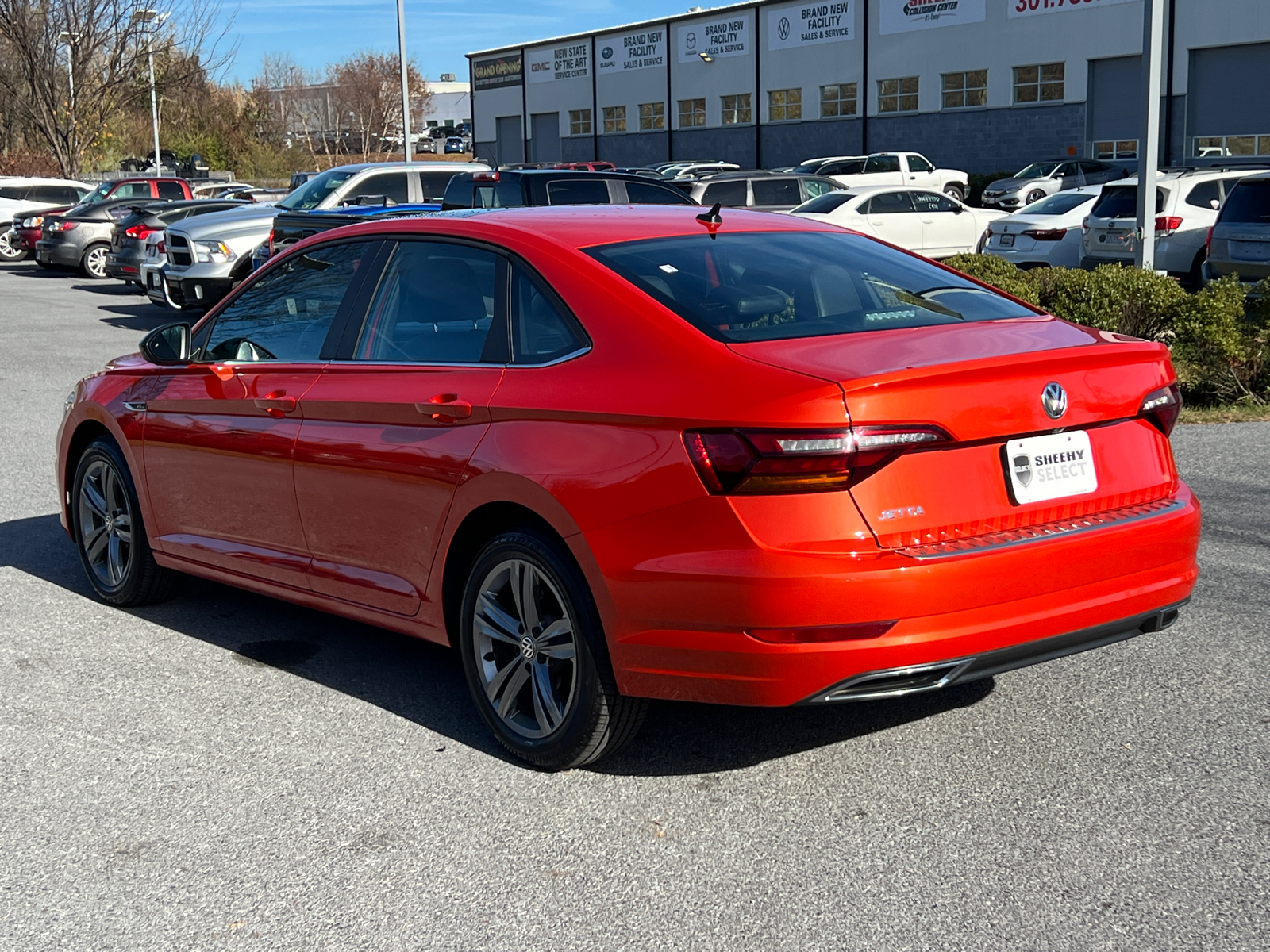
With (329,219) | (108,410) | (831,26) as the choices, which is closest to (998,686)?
(108,410)

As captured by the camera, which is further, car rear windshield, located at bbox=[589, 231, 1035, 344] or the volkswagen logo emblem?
car rear windshield, located at bbox=[589, 231, 1035, 344]

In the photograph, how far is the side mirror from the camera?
5.70 m

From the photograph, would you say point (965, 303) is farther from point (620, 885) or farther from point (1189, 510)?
point (620, 885)

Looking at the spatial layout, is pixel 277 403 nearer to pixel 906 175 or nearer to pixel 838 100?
pixel 906 175

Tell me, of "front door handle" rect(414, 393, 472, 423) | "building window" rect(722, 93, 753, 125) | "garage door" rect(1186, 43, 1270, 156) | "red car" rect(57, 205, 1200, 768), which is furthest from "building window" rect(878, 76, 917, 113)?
"front door handle" rect(414, 393, 472, 423)

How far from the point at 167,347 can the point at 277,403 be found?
2.98 ft

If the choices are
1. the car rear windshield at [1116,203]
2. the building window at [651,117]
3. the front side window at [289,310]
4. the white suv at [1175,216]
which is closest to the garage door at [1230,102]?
the white suv at [1175,216]

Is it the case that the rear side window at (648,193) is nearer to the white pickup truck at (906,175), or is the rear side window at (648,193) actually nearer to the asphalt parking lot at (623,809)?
the asphalt parking lot at (623,809)

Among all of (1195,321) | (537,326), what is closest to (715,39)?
(1195,321)

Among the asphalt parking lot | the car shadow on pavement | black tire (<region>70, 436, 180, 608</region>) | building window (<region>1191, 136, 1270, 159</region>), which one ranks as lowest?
the car shadow on pavement

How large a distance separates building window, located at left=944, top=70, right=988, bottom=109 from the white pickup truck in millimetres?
7255

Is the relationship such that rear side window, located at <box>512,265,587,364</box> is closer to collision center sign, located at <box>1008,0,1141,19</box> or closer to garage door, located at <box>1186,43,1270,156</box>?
garage door, located at <box>1186,43,1270,156</box>

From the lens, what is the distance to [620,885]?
139 inches

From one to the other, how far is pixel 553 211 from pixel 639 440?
62.9 inches
